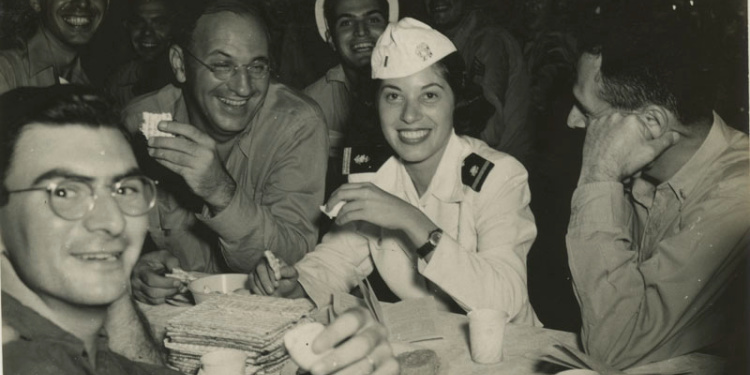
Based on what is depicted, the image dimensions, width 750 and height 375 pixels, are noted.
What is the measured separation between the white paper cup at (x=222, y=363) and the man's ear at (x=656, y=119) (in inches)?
46.2

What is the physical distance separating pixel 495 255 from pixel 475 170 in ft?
0.93

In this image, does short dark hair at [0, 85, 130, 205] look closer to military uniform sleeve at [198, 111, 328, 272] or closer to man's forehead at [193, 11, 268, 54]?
military uniform sleeve at [198, 111, 328, 272]

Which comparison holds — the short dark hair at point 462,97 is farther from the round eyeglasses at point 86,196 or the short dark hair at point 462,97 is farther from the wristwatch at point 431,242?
the round eyeglasses at point 86,196

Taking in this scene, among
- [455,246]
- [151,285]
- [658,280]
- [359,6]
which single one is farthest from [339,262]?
[359,6]

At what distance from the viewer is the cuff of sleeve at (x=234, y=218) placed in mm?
2125

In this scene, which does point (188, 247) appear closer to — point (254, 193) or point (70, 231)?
point (254, 193)

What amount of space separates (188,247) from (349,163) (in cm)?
63

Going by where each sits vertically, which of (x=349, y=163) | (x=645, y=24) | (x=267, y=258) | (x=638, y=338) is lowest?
(x=638, y=338)

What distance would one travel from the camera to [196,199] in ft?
7.57

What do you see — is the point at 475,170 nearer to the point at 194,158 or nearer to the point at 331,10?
the point at 194,158

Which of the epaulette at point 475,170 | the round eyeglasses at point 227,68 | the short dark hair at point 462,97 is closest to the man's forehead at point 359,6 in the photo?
the round eyeglasses at point 227,68

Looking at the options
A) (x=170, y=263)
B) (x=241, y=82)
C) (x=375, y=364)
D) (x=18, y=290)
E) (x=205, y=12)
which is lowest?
(x=170, y=263)

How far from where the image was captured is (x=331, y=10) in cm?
305

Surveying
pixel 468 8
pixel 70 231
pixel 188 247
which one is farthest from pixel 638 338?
pixel 468 8
